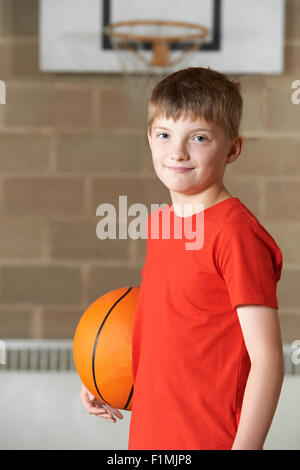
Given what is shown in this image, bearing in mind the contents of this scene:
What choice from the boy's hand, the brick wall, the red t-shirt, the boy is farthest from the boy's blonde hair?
the brick wall

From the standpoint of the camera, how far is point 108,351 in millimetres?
1022

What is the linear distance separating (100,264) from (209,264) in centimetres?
118

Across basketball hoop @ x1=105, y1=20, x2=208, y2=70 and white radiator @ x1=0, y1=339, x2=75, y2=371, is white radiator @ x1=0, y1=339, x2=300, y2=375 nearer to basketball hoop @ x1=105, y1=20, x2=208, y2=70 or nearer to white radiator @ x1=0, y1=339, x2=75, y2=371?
white radiator @ x1=0, y1=339, x2=75, y2=371

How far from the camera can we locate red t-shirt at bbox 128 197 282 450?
775mm

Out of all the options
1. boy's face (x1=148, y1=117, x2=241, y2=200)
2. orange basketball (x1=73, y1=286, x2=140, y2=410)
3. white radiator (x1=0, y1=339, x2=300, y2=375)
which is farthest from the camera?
white radiator (x1=0, y1=339, x2=300, y2=375)

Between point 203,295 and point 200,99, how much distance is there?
0.25 meters

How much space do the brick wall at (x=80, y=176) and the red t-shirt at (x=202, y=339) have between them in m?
1.08

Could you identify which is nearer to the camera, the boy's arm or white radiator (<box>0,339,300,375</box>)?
the boy's arm

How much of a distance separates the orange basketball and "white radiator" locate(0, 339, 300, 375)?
79 centimetres

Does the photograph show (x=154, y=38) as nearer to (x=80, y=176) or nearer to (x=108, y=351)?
(x=80, y=176)

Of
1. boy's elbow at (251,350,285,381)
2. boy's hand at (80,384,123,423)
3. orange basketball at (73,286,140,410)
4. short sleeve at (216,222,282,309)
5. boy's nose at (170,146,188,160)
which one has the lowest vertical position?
boy's hand at (80,384,123,423)

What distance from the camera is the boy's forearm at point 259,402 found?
715mm
